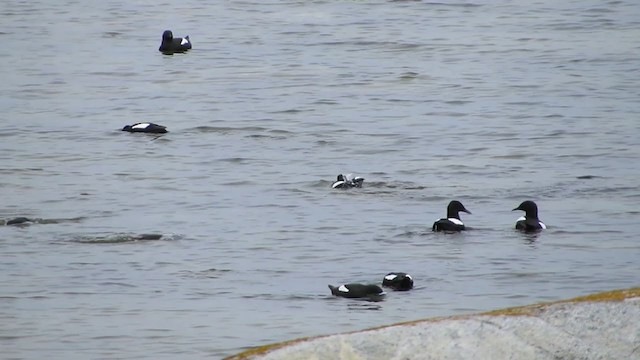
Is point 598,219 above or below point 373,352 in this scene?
below

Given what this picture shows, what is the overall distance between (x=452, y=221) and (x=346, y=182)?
2.86 metres

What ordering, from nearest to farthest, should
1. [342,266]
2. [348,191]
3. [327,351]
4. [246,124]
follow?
[327,351] → [342,266] → [348,191] → [246,124]

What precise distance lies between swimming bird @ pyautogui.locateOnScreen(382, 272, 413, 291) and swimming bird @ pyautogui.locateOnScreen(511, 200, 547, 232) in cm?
296

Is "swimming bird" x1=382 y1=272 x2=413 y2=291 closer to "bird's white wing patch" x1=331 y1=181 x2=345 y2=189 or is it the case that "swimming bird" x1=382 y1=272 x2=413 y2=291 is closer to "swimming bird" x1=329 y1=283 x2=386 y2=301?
"swimming bird" x1=329 y1=283 x2=386 y2=301

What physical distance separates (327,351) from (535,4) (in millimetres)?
36401

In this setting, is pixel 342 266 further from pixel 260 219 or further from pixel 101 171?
pixel 101 171

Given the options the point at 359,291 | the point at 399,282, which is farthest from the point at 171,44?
the point at 359,291

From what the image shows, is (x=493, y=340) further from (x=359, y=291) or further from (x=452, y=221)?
(x=452, y=221)

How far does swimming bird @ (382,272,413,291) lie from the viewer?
14680mm

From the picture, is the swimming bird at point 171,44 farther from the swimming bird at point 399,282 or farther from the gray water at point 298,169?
the swimming bird at point 399,282

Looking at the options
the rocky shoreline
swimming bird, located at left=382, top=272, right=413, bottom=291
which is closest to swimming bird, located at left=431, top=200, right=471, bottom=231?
swimming bird, located at left=382, top=272, right=413, bottom=291

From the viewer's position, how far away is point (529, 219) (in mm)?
17578

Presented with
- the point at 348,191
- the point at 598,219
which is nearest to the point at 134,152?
the point at 348,191

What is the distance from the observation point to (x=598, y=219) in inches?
720
